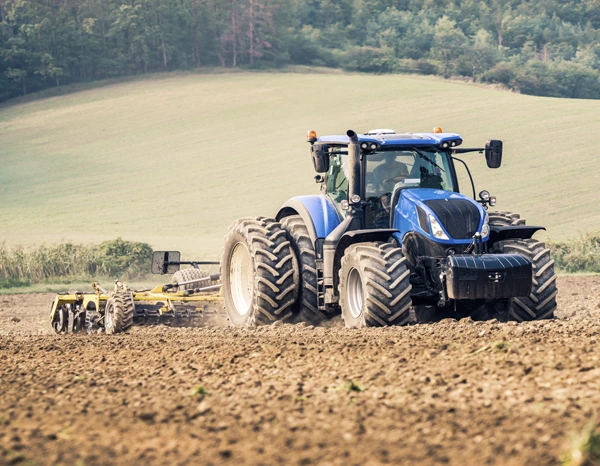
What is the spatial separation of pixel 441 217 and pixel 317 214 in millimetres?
1972

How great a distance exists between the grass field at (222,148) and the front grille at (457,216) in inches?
776

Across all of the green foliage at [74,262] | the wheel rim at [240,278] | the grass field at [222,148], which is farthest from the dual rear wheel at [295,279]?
the grass field at [222,148]

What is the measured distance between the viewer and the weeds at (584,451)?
4.77 m

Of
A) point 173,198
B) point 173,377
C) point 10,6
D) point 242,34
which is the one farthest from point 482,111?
point 173,377

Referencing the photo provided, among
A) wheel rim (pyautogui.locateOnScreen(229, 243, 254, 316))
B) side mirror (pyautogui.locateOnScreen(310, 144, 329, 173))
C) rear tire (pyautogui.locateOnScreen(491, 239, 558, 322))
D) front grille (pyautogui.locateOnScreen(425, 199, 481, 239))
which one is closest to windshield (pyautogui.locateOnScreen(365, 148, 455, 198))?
side mirror (pyautogui.locateOnScreen(310, 144, 329, 173))

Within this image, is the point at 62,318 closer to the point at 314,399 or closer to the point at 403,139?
the point at 403,139

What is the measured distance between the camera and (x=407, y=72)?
77.1m

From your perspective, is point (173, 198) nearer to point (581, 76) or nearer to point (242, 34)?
point (242, 34)

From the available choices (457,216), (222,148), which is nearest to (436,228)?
(457,216)

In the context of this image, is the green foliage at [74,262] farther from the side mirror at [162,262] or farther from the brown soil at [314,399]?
the brown soil at [314,399]

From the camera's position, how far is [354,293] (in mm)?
11930

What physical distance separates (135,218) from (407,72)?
39.8 meters

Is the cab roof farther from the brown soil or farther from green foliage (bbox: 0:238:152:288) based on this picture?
green foliage (bbox: 0:238:152:288)

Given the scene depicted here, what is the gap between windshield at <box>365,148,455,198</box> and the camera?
12.6 metres
